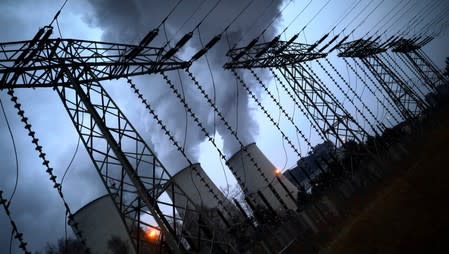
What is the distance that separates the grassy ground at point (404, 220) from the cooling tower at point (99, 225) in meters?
16.3

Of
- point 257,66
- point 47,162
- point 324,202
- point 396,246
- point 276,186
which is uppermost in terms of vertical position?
point 257,66

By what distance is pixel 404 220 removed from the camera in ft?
24.6

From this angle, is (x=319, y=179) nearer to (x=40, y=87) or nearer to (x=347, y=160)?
(x=347, y=160)

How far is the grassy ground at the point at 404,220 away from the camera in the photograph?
606 cm

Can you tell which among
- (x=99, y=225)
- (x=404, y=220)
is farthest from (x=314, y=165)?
(x=404, y=220)

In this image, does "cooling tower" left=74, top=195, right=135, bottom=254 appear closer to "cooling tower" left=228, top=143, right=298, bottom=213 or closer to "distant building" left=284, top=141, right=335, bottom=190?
"cooling tower" left=228, top=143, right=298, bottom=213

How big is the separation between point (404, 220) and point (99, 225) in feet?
69.6

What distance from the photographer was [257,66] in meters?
16.5

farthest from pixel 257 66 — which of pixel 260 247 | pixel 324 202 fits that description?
pixel 260 247

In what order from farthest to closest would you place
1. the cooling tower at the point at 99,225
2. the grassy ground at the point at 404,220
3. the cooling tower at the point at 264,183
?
the cooling tower at the point at 264,183 → the cooling tower at the point at 99,225 → the grassy ground at the point at 404,220

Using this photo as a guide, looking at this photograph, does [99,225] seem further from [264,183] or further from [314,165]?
[314,165]

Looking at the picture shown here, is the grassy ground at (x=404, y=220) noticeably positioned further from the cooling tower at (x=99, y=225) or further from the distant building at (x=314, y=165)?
the cooling tower at (x=99, y=225)

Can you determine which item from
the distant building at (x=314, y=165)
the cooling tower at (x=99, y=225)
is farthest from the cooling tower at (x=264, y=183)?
the cooling tower at (x=99, y=225)

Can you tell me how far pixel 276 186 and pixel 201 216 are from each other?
1748 centimetres
